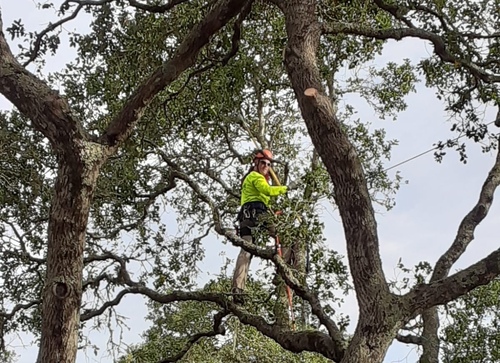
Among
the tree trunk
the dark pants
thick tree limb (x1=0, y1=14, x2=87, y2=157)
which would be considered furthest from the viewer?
the dark pants

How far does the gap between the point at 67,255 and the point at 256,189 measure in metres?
1.73

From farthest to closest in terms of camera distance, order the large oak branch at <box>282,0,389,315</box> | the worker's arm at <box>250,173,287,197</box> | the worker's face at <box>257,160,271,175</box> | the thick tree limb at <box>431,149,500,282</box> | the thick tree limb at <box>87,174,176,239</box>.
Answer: the thick tree limb at <box>87,174,176,239</box> → the worker's face at <box>257,160,271,175</box> → the worker's arm at <box>250,173,287,197</box> → the thick tree limb at <box>431,149,500,282</box> → the large oak branch at <box>282,0,389,315</box>

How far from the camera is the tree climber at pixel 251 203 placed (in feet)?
15.6

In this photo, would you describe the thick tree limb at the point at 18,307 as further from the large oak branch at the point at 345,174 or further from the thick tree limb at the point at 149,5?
the large oak branch at the point at 345,174

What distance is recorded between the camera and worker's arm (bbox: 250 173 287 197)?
457 centimetres

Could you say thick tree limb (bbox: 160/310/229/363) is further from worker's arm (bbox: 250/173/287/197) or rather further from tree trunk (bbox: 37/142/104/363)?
tree trunk (bbox: 37/142/104/363)

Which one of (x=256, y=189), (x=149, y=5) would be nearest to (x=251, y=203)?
(x=256, y=189)

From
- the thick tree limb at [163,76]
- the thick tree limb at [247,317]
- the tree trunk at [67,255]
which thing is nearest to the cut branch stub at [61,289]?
the tree trunk at [67,255]

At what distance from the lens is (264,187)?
4805 mm

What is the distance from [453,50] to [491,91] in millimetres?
414

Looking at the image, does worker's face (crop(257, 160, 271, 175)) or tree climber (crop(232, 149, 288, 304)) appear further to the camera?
worker's face (crop(257, 160, 271, 175))

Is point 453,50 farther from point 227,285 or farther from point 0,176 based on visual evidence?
point 0,176

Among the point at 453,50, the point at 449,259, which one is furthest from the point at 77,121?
the point at 453,50

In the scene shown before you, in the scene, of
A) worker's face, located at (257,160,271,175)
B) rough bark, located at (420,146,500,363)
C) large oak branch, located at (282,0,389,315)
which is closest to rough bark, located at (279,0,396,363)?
large oak branch, located at (282,0,389,315)
